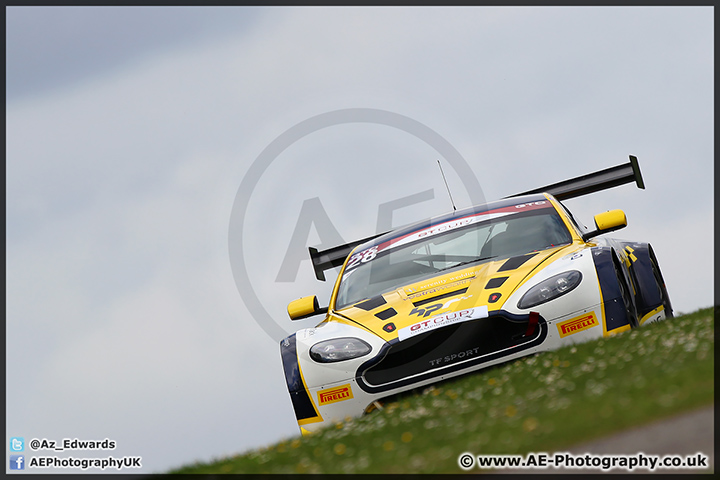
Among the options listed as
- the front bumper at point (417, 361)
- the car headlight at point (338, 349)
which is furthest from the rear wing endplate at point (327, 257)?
the front bumper at point (417, 361)

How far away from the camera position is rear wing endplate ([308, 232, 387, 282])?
9930mm

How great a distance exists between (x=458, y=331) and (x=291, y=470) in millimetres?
2101

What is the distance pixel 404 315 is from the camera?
629 cm

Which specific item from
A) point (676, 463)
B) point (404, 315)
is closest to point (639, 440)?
point (676, 463)

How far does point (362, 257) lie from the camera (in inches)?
322

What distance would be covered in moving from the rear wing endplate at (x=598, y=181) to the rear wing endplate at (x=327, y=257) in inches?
83.1

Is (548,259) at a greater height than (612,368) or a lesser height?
greater

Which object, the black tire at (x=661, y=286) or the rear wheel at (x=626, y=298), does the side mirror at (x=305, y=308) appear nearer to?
the rear wheel at (x=626, y=298)

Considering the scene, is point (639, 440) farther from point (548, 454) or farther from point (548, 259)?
point (548, 259)

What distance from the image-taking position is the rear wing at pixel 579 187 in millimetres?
9859

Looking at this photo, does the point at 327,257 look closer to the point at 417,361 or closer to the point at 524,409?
the point at 417,361

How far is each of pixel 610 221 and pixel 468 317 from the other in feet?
6.89

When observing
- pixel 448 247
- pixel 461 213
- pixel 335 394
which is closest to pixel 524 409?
pixel 335 394

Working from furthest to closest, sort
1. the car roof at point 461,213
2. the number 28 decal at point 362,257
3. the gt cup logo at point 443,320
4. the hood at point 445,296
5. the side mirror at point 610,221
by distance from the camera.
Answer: the car roof at point 461,213 < the number 28 decal at point 362,257 < the side mirror at point 610,221 < the hood at point 445,296 < the gt cup logo at point 443,320
